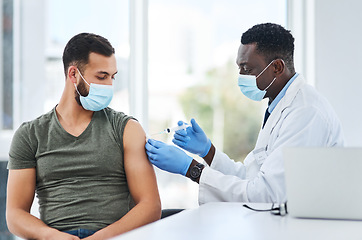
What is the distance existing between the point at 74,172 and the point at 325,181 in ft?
3.33

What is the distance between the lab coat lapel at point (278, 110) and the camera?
6.18ft

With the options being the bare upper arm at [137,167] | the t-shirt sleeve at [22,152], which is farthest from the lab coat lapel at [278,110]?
the t-shirt sleeve at [22,152]

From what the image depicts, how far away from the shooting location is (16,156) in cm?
175

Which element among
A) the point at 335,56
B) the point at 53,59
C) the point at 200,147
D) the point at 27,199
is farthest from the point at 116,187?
the point at 335,56

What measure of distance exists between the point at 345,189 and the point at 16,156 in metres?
1.25

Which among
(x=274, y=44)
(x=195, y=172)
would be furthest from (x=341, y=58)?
(x=195, y=172)

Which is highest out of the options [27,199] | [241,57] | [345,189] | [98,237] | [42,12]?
[42,12]

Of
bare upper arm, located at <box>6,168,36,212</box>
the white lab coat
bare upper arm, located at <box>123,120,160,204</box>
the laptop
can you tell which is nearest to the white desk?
the laptop

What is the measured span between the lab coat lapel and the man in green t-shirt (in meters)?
0.53

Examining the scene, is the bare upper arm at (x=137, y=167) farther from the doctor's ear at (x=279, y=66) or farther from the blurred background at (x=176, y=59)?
the blurred background at (x=176, y=59)

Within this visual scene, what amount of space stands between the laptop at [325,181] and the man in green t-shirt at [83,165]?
0.72 metres

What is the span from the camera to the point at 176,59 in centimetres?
290

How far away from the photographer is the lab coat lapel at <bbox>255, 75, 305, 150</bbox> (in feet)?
6.18

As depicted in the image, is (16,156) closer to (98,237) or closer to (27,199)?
(27,199)
